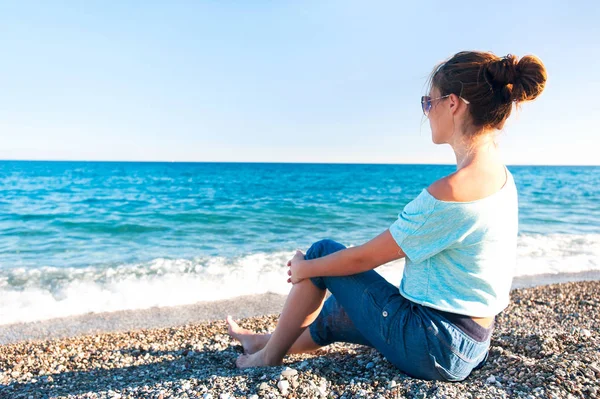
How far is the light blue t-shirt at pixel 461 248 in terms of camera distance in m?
1.99

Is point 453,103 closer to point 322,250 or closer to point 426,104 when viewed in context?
point 426,104

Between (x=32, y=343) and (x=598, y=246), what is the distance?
427 inches

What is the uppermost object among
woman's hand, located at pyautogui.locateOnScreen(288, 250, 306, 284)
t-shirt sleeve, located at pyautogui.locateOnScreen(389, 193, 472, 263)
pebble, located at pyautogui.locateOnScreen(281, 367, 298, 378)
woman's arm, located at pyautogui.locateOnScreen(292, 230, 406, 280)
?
t-shirt sleeve, located at pyautogui.locateOnScreen(389, 193, 472, 263)

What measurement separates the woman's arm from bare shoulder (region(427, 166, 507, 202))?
34 cm

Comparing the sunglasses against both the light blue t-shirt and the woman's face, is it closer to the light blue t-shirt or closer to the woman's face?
the woman's face

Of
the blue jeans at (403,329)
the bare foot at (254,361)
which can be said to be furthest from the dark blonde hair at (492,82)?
the bare foot at (254,361)

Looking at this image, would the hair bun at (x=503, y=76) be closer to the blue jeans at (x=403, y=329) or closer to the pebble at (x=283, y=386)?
the blue jeans at (x=403, y=329)

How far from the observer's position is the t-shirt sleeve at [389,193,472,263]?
1977 mm

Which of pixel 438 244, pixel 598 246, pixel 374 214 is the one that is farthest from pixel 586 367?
pixel 374 214

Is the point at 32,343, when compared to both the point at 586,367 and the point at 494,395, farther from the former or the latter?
the point at 586,367

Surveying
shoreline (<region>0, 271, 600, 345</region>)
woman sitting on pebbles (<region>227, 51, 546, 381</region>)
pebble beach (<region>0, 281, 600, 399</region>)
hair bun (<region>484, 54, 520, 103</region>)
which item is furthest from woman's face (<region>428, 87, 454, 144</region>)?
shoreline (<region>0, 271, 600, 345</region>)

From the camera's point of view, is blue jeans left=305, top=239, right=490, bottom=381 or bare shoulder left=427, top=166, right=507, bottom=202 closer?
bare shoulder left=427, top=166, right=507, bottom=202

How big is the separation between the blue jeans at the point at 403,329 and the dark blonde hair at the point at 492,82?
0.97 metres

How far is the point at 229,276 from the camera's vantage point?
687 centimetres
